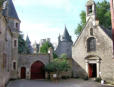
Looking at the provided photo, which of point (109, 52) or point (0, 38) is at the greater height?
point (0, 38)

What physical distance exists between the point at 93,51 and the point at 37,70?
9139 mm

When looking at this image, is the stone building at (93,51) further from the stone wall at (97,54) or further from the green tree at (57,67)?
the green tree at (57,67)

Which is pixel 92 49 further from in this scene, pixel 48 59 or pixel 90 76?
pixel 48 59

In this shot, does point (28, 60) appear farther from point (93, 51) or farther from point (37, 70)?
point (93, 51)

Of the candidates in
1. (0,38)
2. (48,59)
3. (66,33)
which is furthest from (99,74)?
(66,33)

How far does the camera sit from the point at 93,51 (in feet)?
69.7

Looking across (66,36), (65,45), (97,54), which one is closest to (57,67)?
(97,54)

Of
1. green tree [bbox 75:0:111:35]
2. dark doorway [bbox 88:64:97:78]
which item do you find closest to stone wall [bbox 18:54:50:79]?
dark doorway [bbox 88:64:97:78]

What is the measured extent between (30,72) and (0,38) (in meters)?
11.9

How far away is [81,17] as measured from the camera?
34.0 m

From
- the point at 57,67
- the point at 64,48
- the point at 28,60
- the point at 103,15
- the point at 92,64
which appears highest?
the point at 103,15

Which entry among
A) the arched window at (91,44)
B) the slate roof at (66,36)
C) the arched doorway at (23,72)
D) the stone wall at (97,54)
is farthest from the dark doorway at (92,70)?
the slate roof at (66,36)

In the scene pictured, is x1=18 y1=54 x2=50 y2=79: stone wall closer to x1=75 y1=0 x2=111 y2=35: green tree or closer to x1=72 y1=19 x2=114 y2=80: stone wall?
x1=72 y1=19 x2=114 y2=80: stone wall

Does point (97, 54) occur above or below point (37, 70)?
above
